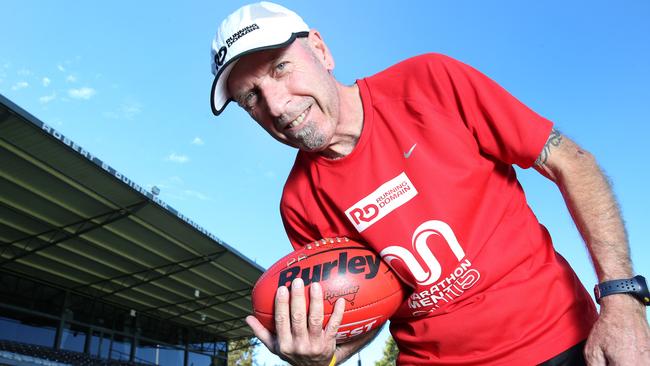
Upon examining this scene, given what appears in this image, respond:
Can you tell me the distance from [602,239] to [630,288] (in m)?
0.21

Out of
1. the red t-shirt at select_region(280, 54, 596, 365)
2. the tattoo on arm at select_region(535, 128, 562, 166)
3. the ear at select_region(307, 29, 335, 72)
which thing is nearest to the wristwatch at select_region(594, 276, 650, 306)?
the red t-shirt at select_region(280, 54, 596, 365)

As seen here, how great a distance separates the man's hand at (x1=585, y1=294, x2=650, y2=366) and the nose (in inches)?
60.9

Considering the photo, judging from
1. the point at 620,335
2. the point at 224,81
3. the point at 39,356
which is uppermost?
the point at 39,356

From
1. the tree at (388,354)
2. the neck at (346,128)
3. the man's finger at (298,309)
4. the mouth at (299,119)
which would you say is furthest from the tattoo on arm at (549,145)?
the tree at (388,354)

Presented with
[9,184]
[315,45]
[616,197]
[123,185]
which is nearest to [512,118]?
[616,197]

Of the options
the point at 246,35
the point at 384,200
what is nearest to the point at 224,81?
the point at 246,35

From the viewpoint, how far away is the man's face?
2328 millimetres

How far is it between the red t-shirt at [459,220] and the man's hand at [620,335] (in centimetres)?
24

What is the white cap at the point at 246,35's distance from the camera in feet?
7.55

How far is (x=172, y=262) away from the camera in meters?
18.0

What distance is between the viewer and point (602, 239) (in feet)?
6.47

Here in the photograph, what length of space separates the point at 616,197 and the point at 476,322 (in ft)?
2.57

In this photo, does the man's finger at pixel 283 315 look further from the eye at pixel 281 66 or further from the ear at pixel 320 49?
the ear at pixel 320 49

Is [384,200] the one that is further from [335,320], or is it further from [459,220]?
[335,320]
